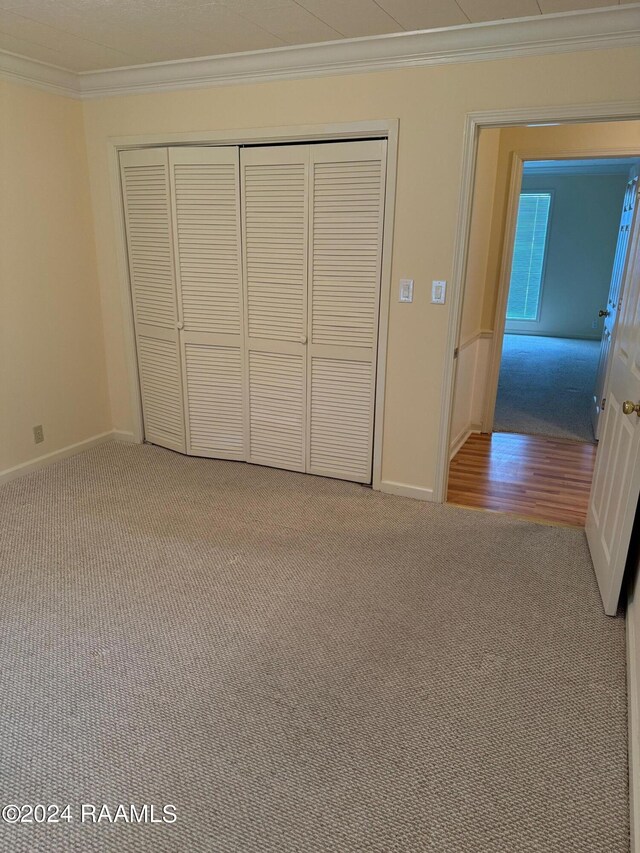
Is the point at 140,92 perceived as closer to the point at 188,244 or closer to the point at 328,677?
the point at 188,244

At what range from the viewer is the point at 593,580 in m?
2.62

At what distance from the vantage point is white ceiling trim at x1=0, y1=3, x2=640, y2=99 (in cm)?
249

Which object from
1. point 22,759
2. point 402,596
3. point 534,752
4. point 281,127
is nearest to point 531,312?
point 281,127

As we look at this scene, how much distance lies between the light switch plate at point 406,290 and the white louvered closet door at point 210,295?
107cm

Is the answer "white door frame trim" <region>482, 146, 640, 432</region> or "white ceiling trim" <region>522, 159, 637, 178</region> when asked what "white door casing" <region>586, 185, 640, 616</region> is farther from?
"white ceiling trim" <region>522, 159, 637, 178</region>

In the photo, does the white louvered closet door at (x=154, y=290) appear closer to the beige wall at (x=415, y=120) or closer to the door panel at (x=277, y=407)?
the beige wall at (x=415, y=120)

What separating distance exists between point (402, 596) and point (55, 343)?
Answer: 2.82m

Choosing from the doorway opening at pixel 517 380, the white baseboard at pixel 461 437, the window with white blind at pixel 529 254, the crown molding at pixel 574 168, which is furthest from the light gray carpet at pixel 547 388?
the crown molding at pixel 574 168

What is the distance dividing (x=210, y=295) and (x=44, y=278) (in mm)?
1058

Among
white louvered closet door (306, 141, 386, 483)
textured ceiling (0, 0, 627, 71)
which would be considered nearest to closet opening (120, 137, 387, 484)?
white louvered closet door (306, 141, 386, 483)

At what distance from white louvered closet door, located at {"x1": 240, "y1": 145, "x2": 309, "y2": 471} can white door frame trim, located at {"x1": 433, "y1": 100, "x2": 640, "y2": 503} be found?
2.95 ft

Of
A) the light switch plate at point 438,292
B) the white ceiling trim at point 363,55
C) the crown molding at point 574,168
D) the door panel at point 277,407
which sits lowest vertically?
the door panel at point 277,407

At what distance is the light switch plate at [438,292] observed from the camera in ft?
10.1

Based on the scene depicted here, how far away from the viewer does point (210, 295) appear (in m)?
3.73
